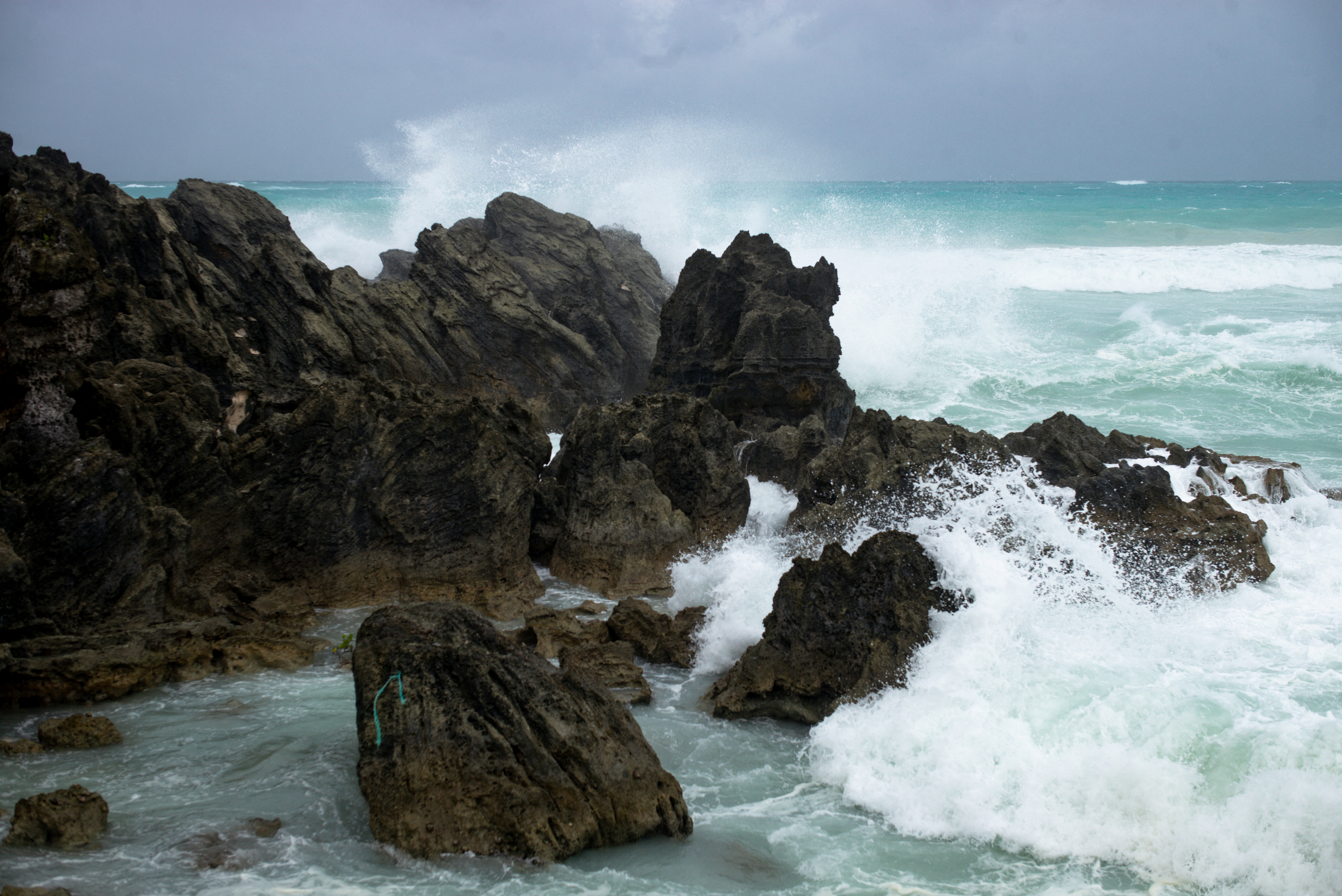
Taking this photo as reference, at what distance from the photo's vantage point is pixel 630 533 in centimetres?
1009

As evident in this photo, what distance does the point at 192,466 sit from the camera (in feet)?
27.9

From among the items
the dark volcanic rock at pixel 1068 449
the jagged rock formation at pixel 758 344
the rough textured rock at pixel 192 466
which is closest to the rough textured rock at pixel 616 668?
the rough textured rock at pixel 192 466

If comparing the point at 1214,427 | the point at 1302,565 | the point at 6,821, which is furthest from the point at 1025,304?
the point at 6,821

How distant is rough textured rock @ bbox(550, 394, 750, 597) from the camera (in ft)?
32.9

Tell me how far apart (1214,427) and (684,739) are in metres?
13.7

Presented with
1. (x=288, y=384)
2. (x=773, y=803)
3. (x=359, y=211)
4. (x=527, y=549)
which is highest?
(x=359, y=211)

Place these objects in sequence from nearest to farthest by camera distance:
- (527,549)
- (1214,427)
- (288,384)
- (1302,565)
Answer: (1302,565) → (527,549) → (288,384) → (1214,427)

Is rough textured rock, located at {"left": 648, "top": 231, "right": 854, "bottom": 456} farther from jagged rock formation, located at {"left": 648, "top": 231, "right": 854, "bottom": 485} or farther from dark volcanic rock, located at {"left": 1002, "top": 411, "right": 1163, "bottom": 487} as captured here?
dark volcanic rock, located at {"left": 1002, "top": 411, "right": 1163, "bottom": 487}

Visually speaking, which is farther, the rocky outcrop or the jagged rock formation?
the jagged rock formation

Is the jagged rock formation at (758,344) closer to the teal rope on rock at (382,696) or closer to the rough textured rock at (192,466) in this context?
the rough textured rock at (192,466)

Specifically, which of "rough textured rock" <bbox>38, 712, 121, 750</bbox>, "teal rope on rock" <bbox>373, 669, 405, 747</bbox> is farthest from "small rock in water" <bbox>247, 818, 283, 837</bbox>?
"rough textured rock" <bbox>38, 712, 121, 750</bbox>

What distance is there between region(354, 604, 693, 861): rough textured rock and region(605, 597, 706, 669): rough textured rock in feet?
7.60

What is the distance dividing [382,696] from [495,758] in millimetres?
761

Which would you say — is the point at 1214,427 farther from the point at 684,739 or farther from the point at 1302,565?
the point at 684,739
